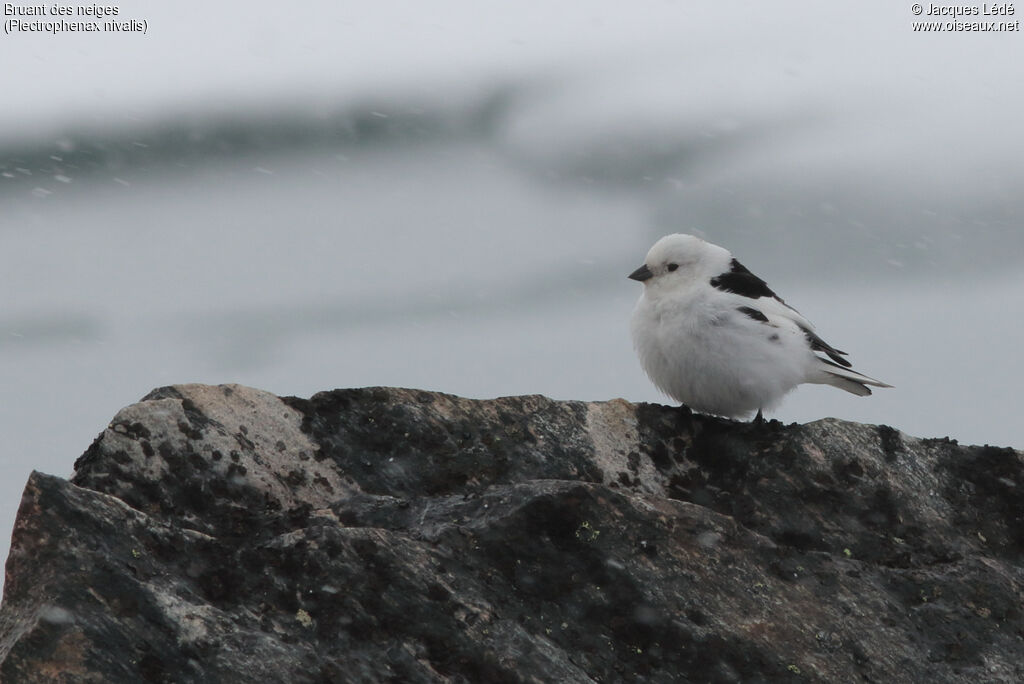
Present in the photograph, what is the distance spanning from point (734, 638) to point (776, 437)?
1979 mm

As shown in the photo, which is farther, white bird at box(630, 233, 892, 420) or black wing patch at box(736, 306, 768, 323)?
black wing patch at box(736, 306, 768, 323)

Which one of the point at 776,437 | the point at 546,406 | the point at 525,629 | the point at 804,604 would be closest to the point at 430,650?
the point at 525,629

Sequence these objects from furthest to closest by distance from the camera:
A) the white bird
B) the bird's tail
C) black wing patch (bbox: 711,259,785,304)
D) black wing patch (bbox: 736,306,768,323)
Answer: the bird's tail → black wing patch (bbox: 711,259,785,304) → black wing patch (bbox: 736,306,768,323) → the white bird

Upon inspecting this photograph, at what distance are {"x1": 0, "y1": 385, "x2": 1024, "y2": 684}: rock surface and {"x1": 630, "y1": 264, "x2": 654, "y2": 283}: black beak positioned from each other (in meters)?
1.47

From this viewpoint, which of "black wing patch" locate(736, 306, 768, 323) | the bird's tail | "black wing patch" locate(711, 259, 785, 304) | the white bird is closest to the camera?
the white bird

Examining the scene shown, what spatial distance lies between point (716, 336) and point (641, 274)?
0.80m

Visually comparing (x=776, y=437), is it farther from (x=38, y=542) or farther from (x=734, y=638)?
(x=38, y=542)

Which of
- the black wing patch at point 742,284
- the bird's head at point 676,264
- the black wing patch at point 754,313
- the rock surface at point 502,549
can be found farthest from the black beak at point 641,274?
the rock surface at point 502,549

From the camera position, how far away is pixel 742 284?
26.7 feet

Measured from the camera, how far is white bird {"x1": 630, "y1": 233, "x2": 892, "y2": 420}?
7.75 meters

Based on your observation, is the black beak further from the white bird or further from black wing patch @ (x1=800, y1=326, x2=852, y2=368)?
black wing patch @ (x1=800, y1=326, x2=852, y2=368)

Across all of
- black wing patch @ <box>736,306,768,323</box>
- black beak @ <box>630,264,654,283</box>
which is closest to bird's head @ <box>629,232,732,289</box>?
black beak @ <box>630,264,654,283</box>

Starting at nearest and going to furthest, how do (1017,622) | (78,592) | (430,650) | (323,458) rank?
(78,592), (430,650), (1017,622), (323,458)

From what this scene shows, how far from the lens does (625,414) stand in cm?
692
